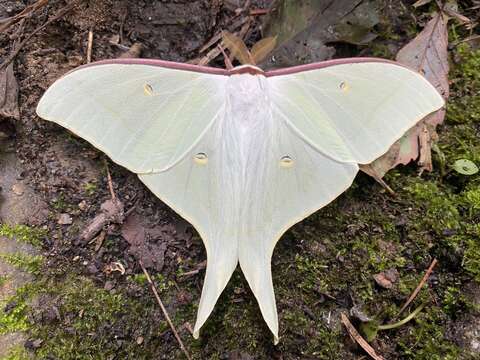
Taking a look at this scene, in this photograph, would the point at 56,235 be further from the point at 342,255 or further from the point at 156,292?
the point at 342,255

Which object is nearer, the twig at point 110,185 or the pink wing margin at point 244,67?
the pink wing margin at point 244,67

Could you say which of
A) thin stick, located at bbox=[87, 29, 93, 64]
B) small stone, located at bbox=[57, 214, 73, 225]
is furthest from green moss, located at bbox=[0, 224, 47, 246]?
thin stick, located at bbox=[87, 29, 93, 64]

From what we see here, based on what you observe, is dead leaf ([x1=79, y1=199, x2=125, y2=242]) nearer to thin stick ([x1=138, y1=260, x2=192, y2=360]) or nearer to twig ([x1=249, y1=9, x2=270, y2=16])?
thin stick ([x1=138, y1=260, x2=192, y2=360])

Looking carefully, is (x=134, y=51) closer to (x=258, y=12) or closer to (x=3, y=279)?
(x=258, y=12)

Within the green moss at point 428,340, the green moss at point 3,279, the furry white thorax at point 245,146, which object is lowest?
the green moss at point 428,340

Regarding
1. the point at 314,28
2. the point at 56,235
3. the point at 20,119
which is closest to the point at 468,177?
the point at 314,28

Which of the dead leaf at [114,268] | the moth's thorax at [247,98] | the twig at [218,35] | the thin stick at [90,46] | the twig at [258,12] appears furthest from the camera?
the twig at [258,12]

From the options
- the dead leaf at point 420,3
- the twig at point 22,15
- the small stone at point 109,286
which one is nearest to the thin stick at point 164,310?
the small stone at point 109,286

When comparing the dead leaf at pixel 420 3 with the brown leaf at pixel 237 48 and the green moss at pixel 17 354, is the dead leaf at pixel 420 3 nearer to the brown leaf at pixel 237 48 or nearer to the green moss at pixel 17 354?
the brown leaf at pixel 237 48
